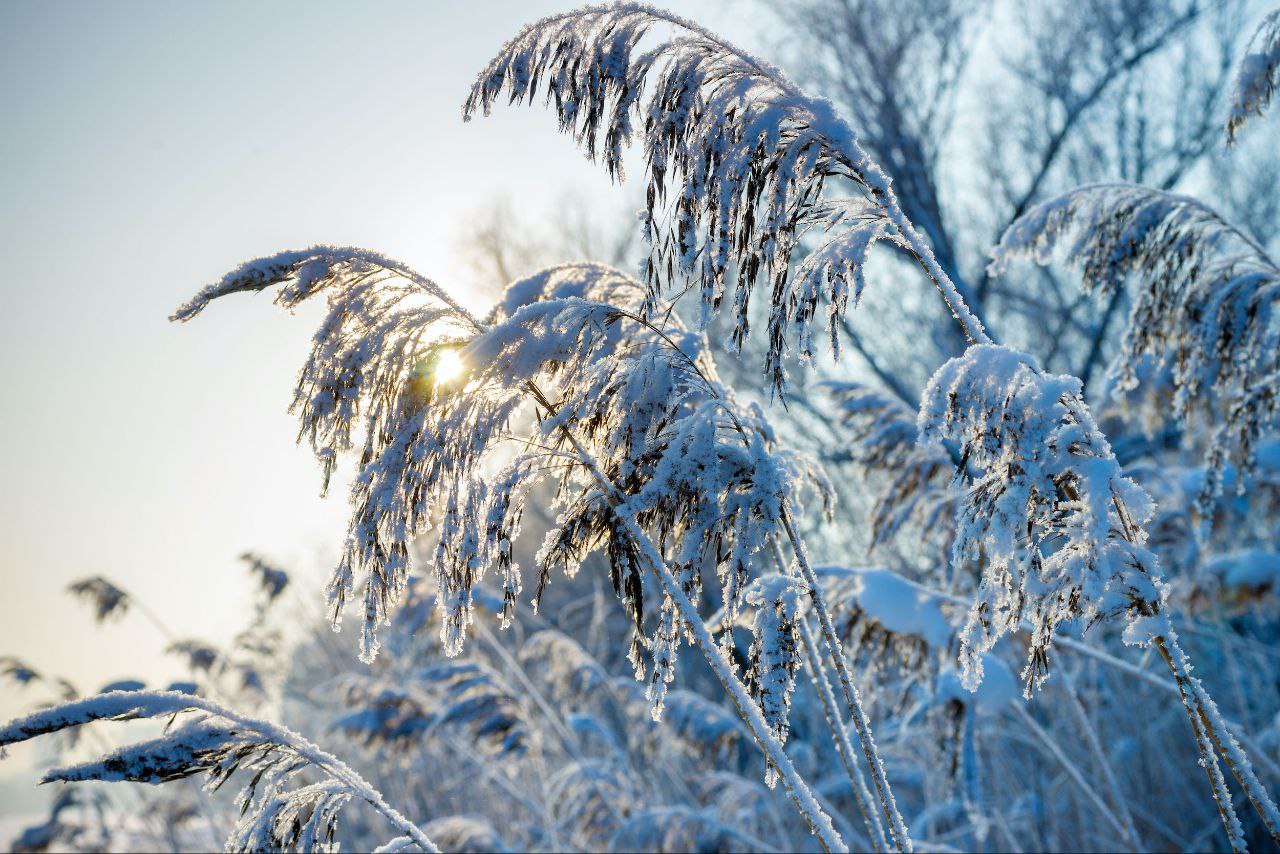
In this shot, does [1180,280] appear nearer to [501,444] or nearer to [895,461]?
[895,461]

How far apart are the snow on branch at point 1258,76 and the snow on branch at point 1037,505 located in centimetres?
265

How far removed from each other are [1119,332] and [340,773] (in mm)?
15665

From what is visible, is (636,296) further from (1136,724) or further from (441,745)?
(441,745)

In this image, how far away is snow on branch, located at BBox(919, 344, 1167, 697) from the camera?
1798 millimetres

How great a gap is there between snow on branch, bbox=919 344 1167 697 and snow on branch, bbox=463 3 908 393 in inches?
16.0

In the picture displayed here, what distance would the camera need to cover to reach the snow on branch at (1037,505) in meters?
1.80

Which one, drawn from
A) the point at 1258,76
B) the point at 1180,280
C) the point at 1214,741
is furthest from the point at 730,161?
the point at 1258,76

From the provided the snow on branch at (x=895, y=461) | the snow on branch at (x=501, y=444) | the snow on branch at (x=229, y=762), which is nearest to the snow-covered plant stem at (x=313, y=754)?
the snow on branch at (x=229, y=762)

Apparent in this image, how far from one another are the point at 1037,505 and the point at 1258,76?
2.85 meters

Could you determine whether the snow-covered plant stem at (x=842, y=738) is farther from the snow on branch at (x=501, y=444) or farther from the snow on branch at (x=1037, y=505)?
the snow on branch at (x=1037, y=505)

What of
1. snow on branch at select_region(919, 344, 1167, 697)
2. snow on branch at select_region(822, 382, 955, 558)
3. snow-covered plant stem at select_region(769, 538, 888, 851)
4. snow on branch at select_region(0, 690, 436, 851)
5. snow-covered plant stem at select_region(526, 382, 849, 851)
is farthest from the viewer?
snow on branch at select_region(822, 382, 955, 558)

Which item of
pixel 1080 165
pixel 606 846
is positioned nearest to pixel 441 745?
pixel 606 846

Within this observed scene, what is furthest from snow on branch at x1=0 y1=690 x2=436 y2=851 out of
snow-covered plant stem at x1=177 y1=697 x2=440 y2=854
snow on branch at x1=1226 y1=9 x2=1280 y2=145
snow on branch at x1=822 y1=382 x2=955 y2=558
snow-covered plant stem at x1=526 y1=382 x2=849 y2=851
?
snow on branch at x1=1226 y1=9 x2=1280 y2=145

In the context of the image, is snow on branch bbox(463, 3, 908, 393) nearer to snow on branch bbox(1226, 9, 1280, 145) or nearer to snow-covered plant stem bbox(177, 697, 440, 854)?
snow-covered plant stem bbox(177, 697, 440, 854)
